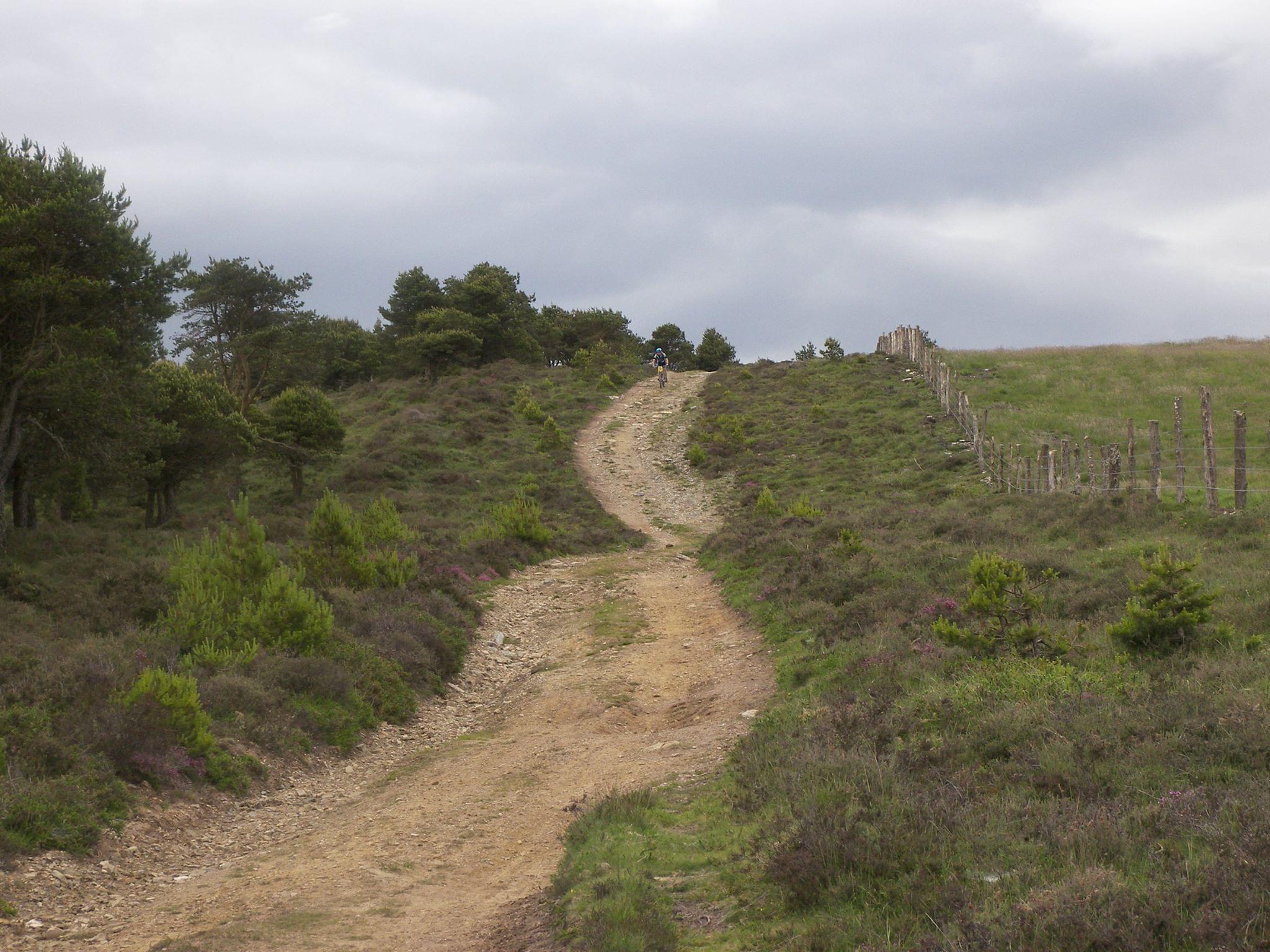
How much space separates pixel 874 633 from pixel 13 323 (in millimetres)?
20364

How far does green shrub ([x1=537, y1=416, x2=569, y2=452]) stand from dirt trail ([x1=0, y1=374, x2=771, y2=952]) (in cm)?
1789

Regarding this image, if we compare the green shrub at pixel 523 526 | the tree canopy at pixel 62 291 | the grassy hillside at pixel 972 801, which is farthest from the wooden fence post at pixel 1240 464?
the tree canopy at pixel 62 291

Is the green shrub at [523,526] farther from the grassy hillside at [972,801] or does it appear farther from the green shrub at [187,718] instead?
the green shrub at [187,718]

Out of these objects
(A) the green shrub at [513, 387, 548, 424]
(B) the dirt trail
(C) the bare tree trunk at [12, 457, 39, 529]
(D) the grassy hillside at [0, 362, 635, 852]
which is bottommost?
(B) the dirt trail

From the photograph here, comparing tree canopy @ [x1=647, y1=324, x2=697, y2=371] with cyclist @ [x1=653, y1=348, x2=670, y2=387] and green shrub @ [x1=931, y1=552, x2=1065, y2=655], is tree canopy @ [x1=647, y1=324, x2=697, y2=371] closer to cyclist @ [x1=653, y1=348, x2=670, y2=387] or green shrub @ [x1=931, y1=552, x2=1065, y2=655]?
cyclist @ [x1=653, y1=348, x2=670, y2=387]

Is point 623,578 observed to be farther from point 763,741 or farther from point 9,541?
point 9,541

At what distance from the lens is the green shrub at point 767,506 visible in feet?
77.2

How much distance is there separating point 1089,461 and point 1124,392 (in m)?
20.1

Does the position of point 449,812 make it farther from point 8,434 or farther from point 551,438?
point 551,438

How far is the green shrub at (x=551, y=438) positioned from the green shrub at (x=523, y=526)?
11.9 m

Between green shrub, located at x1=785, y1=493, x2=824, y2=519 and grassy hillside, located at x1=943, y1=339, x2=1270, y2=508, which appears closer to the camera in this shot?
green shrub, located at x1=785, y1=493, x2=824, y2=519

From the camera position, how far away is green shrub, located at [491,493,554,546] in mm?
21719

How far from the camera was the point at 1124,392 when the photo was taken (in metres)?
36.8

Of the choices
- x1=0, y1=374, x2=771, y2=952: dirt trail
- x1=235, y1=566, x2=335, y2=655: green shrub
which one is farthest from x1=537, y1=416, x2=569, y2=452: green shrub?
x1=235, y1=566, x2=335, y2=655: green shrub
